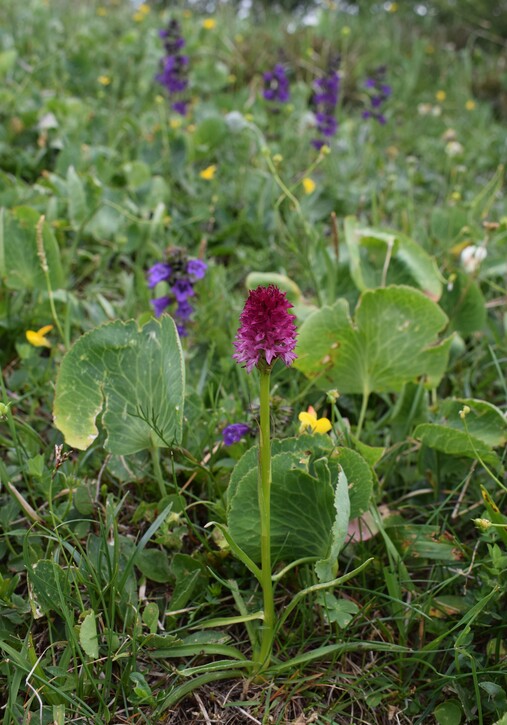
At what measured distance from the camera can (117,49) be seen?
4.33m

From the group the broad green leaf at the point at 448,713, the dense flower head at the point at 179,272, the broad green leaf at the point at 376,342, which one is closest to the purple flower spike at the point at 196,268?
the dense flower head at the point at 179,272

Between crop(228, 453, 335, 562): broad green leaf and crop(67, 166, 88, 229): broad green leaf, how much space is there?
1.31m

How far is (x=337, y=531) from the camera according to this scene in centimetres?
107

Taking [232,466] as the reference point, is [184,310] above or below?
above

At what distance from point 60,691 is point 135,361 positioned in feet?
1.93

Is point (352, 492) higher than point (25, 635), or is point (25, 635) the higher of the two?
point (352, 492)

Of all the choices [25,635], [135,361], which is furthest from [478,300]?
[25,635]

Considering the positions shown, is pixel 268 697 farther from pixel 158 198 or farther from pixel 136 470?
pixel 158 198

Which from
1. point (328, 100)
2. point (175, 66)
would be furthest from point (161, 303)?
point (175, 66)

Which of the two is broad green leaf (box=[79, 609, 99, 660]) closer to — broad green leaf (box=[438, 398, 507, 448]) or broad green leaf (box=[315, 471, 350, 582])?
broad green leaf (box=[315, 471, 350, 582])

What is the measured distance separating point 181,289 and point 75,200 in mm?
717

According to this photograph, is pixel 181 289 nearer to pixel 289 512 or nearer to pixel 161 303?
pixel 161 303

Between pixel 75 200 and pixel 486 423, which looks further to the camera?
pixel 75 200

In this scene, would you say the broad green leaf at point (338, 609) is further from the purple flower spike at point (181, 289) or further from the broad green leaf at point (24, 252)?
the broad green leaf at point (24, 252)
